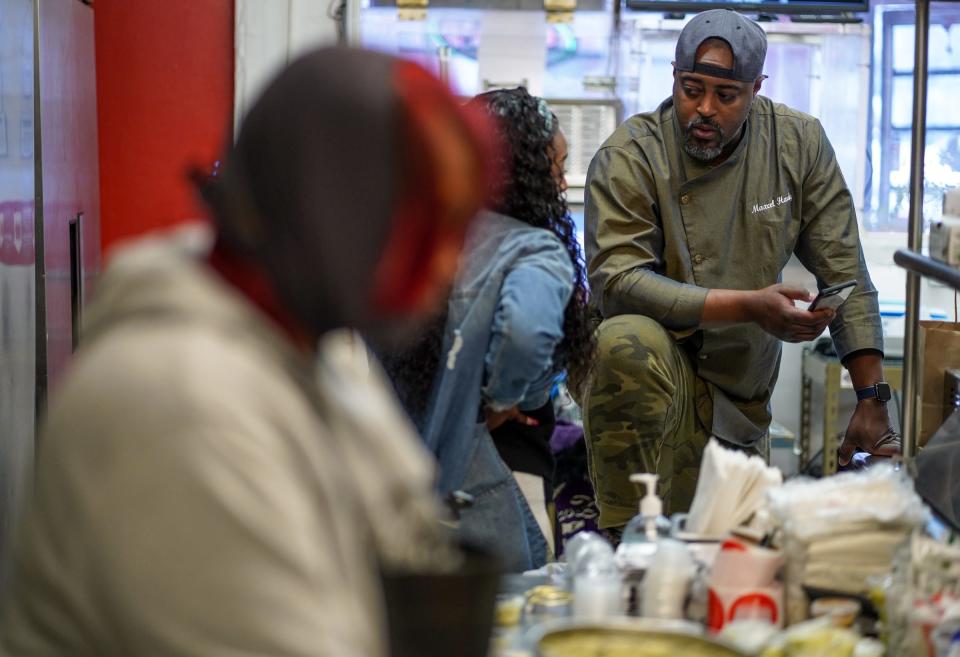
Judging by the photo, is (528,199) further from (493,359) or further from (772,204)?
(772,204)

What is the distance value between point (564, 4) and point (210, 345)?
4965 mm

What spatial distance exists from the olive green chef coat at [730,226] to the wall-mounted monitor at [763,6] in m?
2.00

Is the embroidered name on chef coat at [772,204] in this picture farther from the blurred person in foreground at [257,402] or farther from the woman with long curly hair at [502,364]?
the blurred person in foreground at [257,402]

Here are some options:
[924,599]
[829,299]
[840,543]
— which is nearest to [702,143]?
[829,299]

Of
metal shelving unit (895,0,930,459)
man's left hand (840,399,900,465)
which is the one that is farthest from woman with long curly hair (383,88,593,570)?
man's left hand (840,399,900,465)

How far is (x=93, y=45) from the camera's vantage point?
4.81m

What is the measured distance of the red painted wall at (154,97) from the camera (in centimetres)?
509

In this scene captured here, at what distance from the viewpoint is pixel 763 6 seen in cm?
565

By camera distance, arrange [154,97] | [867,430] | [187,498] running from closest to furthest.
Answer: [187,498], [867,430], [154,97]

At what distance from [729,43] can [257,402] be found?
2.75 meters

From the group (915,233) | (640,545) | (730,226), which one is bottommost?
(640,545)

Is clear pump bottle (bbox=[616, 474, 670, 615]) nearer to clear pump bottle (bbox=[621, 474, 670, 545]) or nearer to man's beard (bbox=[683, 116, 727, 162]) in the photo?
clear pump bottle (bbox=[621, 474, 670, 545])

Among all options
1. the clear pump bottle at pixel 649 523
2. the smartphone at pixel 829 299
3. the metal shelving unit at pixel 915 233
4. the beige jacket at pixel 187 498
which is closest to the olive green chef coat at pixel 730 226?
the smartphone at pixel 829 299

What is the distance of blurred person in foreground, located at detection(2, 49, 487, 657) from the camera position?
3.43 ft
